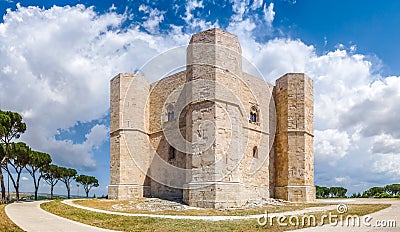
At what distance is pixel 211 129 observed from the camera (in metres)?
18.4

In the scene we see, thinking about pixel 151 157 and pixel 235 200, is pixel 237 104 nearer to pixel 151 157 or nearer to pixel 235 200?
pixel 235 200

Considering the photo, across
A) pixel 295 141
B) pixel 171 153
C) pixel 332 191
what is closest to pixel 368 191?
pixel 332 191

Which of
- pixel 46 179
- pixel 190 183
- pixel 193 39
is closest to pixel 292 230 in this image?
pixel 190 183

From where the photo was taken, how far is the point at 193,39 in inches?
805

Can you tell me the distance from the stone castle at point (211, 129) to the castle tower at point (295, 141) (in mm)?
59

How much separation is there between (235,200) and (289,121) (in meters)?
7.52

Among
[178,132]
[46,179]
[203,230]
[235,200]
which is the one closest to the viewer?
[203,230]

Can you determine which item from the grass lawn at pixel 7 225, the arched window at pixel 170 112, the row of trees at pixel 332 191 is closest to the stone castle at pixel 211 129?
the arched window at pixel 170 112

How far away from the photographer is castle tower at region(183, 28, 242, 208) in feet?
58.4

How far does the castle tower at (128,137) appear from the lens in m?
23.1

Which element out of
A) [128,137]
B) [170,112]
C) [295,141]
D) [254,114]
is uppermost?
[170,112]

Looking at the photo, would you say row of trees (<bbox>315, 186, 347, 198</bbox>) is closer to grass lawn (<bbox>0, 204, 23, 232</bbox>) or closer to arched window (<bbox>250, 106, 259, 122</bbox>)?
arched window (<bbox>250, 106, 259, 122</bbox>)

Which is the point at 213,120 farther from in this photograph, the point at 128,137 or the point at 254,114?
the point at 128,137

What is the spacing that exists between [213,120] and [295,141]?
7016 mm
